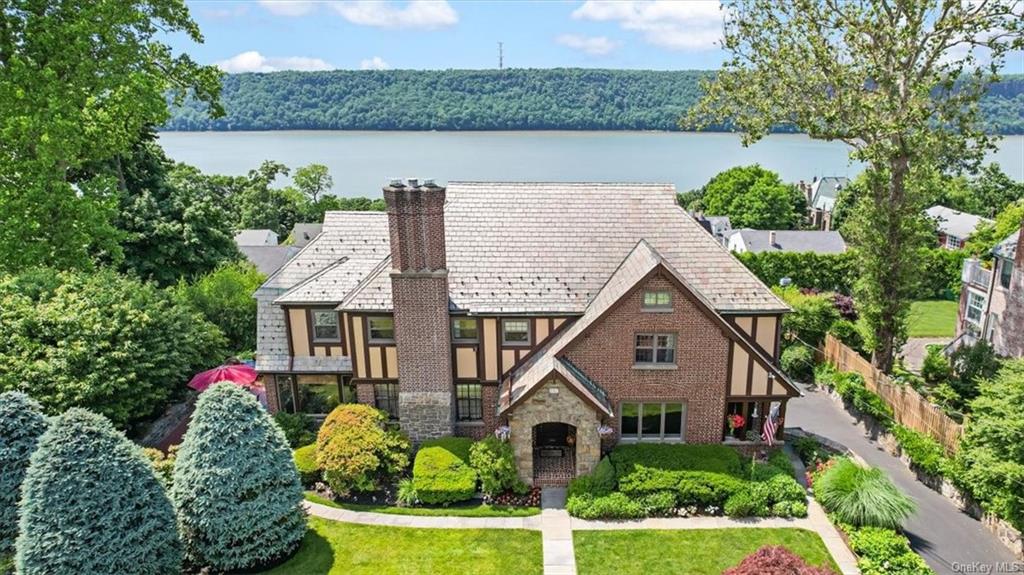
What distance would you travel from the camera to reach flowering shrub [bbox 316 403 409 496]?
19703 mm

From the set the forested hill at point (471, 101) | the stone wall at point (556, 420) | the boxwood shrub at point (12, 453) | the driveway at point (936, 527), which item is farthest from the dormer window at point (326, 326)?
the forested hill at point (471, 101)

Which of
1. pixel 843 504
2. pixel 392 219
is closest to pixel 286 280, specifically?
pixel 392 219

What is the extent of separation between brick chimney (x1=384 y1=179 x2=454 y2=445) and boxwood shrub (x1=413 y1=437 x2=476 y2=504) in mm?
956

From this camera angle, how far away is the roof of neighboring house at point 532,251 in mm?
21500

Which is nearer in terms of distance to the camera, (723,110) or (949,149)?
(949,149)

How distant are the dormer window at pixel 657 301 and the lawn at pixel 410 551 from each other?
8.10 meters

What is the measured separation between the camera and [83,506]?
14039 millimetres

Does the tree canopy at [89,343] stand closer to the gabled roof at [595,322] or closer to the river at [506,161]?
the gabled roof at [595,322]

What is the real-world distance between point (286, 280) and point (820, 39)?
77.3 feet

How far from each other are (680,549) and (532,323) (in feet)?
28.3

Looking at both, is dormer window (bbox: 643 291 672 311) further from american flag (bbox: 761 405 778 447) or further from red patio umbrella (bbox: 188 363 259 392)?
red patio umbrella (bbox: 188 363 259 392)

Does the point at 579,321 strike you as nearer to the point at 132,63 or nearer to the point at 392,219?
the point at 392,219

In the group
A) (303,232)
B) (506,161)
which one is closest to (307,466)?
(303,232)

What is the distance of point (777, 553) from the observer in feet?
42.4
